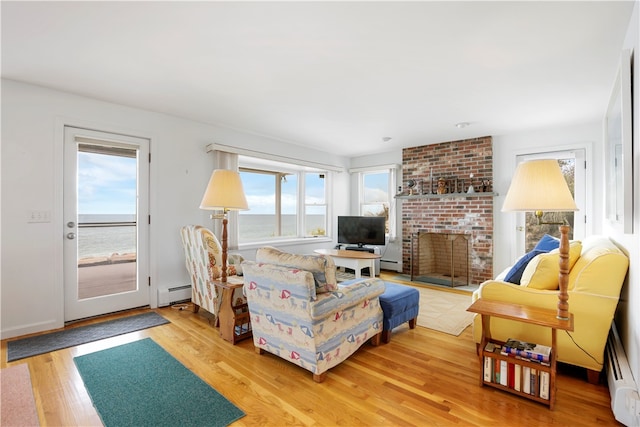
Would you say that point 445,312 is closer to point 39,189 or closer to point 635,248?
point 635,248

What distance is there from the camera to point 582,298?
6.86 feet

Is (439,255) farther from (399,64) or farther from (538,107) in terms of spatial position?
(399,64)

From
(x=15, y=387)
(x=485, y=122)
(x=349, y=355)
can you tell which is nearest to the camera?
(x=15, y=387)

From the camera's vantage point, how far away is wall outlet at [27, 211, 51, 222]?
9.64ft

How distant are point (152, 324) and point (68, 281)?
0.99 metres

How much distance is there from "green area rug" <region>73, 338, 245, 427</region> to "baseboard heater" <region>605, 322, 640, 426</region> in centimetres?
212

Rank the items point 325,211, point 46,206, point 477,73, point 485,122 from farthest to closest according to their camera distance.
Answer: point 325,211 → point 485,122 → point 46,206 → point 477,73

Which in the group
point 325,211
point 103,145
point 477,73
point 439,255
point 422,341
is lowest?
point 422,341

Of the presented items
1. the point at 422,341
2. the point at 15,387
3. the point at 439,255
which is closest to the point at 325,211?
the point at 439,255

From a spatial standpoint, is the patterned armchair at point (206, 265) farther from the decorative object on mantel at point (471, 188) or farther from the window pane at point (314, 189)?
the decorative object on mantel at point (471, 188)

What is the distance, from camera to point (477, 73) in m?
2.68

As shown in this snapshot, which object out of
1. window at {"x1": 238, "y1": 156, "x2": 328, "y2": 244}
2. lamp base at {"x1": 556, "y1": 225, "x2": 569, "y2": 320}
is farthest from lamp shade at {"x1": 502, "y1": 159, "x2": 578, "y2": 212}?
window at {"x1": 238, "y1": 156, "x2": 328, "y2": 244}

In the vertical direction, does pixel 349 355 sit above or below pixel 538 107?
below

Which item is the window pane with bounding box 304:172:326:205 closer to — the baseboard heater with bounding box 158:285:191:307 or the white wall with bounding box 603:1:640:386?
the baseboard heater with bounding box 158:285:191:307
